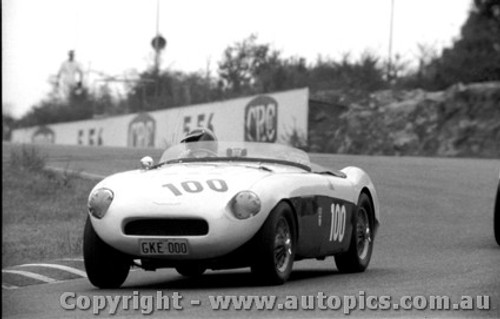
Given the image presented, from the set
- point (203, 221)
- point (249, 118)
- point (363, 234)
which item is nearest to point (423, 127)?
point (249, 118)

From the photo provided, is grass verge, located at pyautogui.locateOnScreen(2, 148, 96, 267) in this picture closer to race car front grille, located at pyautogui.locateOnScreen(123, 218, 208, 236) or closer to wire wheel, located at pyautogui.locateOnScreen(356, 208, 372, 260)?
wire wheel, located at pyautogui.locateOnScreen(356, 208, 372, 260)

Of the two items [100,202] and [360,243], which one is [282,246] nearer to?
[100,202]

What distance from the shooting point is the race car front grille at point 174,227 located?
28.6 feet

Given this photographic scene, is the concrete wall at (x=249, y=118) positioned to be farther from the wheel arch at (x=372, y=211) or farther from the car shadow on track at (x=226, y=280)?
the car shadow on track at (x=226, y=280)

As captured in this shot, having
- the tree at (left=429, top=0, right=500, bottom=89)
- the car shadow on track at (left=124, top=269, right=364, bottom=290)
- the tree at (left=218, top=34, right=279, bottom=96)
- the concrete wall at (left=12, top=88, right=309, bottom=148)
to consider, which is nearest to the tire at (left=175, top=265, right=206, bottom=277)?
the car shadow on track at (left=124, top=269, right=364, bottom=290)

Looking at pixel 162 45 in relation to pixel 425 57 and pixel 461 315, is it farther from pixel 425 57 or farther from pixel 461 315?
pixel 425 57

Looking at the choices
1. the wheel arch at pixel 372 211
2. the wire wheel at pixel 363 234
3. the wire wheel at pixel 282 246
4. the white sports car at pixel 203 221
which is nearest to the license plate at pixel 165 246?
the white sports car at pixel 203 221

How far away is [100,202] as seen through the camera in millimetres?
8969

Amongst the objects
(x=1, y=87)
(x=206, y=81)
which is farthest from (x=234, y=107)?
(x=1, y=87)

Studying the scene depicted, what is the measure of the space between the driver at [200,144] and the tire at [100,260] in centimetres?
143

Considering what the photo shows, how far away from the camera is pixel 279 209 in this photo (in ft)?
29.4

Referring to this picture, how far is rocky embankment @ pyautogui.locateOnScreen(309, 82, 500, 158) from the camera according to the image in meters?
40.8

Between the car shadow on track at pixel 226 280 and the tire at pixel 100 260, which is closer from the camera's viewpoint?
the tire at pixel 100 260

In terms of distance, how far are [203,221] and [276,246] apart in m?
0.55
